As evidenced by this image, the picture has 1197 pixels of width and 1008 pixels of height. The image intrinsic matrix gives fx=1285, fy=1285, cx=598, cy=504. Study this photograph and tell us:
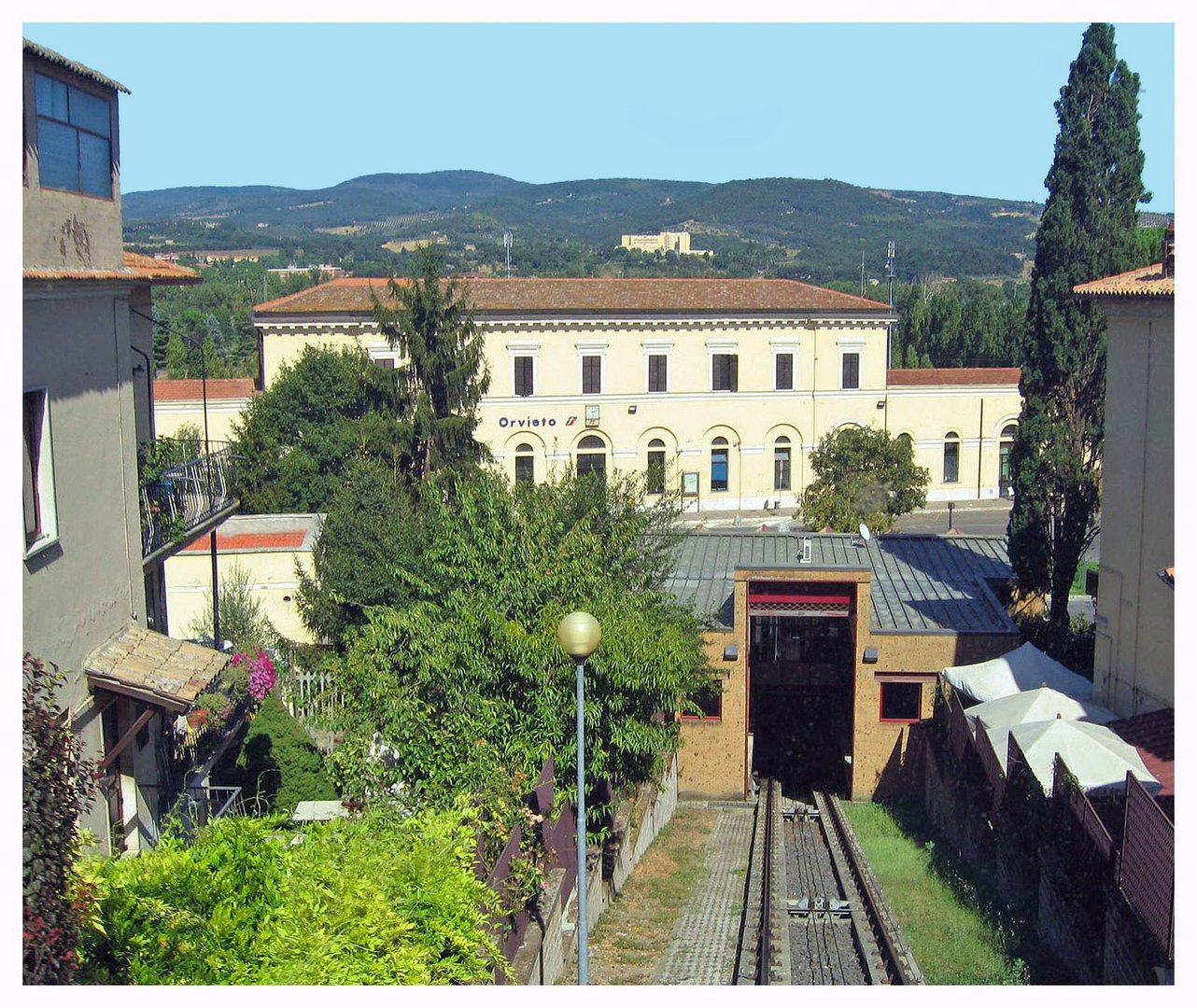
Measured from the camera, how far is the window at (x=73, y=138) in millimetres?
10422

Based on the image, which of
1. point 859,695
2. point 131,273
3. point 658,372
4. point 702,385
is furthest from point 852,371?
point 131,273

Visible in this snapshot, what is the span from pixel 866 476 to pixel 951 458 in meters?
11.5

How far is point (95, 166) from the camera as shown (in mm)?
11539

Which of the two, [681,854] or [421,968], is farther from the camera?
[681,854]

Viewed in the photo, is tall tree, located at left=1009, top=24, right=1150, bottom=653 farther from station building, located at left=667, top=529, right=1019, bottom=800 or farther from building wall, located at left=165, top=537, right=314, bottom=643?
building wall, located at left=165, top=537, right=314, bottom=643

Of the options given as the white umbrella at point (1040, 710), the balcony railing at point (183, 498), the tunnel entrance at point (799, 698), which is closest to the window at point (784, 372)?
the tunnel entrance at point (799, 698)

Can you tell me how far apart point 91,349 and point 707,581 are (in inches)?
655

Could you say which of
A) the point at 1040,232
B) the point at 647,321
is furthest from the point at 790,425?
the point at 1040,232

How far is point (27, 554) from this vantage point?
9852mm

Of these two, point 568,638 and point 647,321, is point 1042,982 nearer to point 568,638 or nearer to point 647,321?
point 568,638

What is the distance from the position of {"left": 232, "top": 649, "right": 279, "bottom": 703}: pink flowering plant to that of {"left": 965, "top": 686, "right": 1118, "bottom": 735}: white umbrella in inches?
397

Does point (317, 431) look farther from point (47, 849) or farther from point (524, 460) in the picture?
point (47, 849)

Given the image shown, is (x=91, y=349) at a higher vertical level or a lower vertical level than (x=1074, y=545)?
higher

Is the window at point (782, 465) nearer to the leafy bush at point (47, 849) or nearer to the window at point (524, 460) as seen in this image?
the window at point (524, 460)
